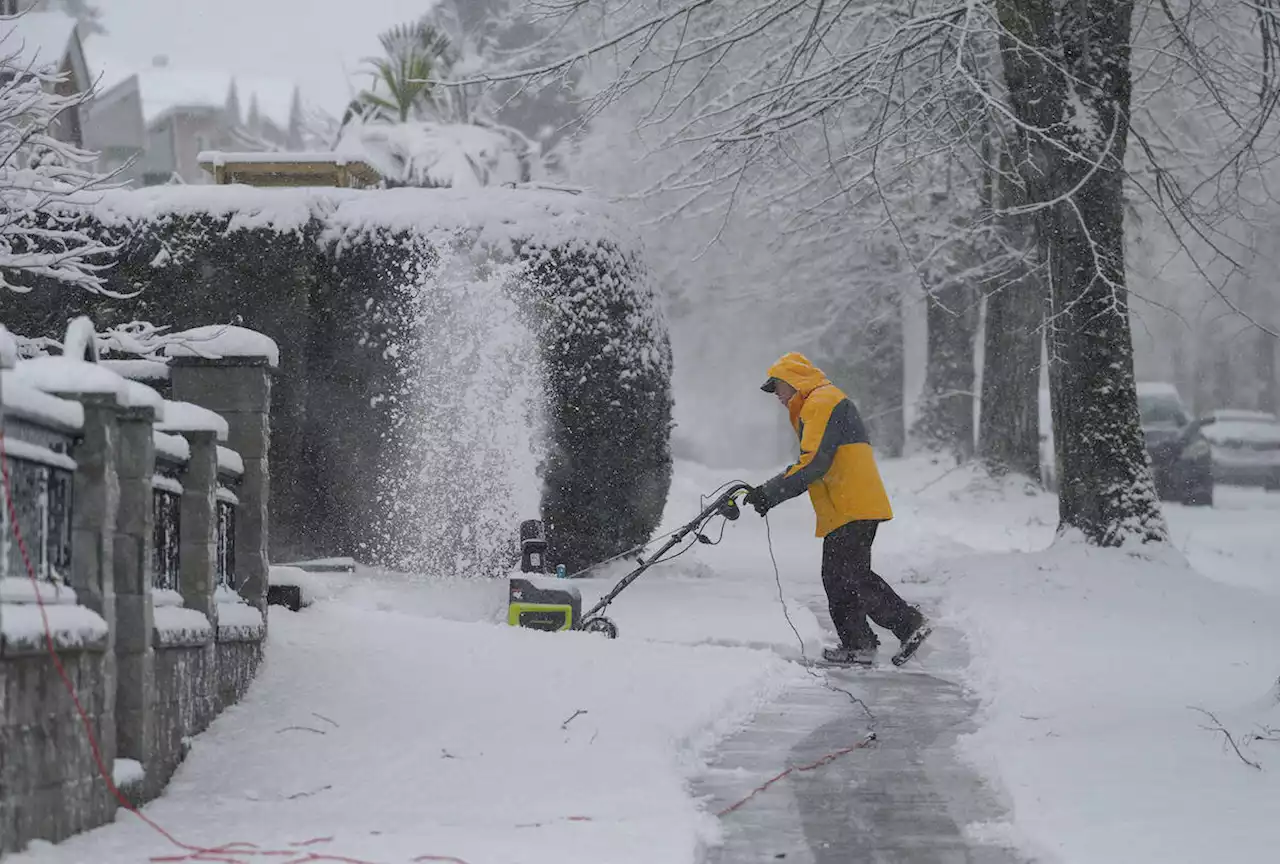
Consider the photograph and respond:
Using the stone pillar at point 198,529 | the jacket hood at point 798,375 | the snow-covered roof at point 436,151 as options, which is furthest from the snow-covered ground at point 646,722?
the snow-covered roof at point 436,151

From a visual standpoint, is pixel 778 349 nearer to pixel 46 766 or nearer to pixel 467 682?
pixel 467 682

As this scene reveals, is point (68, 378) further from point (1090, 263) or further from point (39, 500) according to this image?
point (1090, 263)

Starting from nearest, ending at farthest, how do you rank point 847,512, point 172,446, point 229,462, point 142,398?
point 142,398
point 172,446
point 229,462
point 847,512

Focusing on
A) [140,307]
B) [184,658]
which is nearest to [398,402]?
[140,307]

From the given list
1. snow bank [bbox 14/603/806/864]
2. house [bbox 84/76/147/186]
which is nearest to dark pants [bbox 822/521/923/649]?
snow bank [bbox 14/603/806/864]

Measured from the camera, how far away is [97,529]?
543 cm

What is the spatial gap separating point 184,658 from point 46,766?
149cm

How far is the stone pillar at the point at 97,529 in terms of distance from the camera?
17.7ft

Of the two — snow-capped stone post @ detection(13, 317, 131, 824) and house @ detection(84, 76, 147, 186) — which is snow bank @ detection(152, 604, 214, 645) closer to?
snow-capped stone post @ detection(13, 317, 131, 824)

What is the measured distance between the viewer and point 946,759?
700 centimetres

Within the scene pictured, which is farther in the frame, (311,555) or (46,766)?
(311,555)

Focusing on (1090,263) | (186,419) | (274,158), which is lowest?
(186,419)

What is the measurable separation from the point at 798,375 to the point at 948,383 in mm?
16163

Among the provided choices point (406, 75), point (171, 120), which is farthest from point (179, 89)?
point (406, 75)
